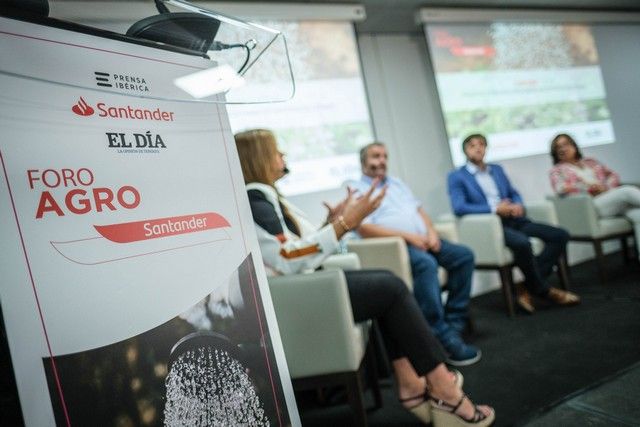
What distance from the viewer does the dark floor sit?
5.47ft

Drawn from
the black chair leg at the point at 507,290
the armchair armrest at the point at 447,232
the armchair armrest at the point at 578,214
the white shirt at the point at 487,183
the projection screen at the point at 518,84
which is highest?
the projection screen at the point at 518,84

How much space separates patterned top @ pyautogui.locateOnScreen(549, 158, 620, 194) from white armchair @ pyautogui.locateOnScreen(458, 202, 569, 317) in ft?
1.53

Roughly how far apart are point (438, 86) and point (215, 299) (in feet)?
10.0

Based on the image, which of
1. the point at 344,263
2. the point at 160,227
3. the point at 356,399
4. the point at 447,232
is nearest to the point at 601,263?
the point at 447,232

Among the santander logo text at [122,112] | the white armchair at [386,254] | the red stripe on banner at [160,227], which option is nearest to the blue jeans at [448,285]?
the white armchair at [386,254]

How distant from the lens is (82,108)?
0.78 meters

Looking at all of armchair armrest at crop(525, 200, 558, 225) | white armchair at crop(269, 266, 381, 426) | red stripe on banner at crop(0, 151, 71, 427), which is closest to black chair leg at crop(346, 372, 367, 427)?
white armchair at crop(269, 266, 381, 426)

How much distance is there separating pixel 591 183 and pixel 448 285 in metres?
1.69

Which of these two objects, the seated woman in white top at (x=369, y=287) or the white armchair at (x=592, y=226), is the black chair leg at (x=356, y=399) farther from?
the white armchair at (x=592, y=226)

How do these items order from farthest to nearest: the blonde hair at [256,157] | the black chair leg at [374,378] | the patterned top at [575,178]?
the patterned top at [575,178]
the black chair leg at [374,378]
the blonde hair at [256,157]

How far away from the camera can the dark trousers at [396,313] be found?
57.2 inches

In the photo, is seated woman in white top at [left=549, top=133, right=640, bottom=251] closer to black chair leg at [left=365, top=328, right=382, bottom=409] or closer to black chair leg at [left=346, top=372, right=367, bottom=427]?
black chair leg at [left=365, top=328, right=382, bottom=409]

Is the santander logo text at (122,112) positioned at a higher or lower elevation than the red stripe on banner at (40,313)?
higher

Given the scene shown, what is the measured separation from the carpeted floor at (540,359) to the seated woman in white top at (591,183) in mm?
591
